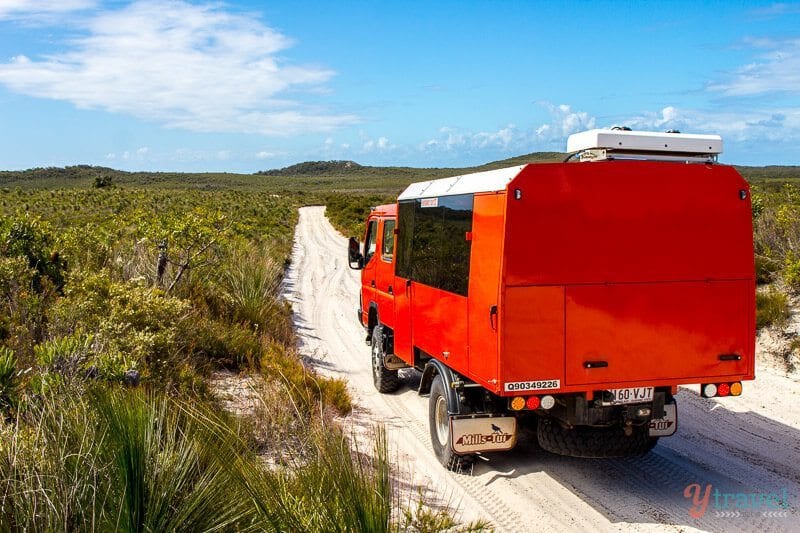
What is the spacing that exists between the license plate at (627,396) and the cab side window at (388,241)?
4184 mm

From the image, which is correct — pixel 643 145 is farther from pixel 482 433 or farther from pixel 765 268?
pixel 765 268

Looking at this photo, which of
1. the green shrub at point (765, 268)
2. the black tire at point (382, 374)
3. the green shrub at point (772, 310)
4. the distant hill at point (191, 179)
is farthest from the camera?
the distant hill at point (191, 179)

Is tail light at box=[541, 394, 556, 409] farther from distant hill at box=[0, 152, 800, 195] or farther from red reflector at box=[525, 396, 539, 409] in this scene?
distant hill at box=[0, 152, 800, 195]

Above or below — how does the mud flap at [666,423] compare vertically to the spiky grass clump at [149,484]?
below

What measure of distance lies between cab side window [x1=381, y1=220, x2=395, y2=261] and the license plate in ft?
13.7

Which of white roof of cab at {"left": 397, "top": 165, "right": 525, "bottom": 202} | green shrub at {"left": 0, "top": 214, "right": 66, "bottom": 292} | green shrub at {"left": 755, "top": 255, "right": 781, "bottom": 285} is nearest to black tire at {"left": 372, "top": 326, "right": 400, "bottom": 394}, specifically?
white roof of cab at {"left": 397, "top": 165, "right": 525, "bottom": 202}

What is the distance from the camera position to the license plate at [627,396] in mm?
6199

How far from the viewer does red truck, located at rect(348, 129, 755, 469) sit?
6.03m

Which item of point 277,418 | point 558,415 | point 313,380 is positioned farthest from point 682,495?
point 313,380

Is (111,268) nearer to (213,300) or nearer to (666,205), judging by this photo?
(213,300)

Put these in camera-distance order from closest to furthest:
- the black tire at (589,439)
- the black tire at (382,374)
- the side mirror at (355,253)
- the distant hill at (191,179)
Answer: the black tire at (589,439), the black tire at (382,374), the side mirror at (355,253), the distant hill at (191,179)

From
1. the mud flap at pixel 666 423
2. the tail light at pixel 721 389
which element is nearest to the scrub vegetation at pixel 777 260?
the mud flap at pixel 666 423

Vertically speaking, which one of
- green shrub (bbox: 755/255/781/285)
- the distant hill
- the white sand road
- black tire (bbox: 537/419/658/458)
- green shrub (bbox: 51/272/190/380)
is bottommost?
the white sand road

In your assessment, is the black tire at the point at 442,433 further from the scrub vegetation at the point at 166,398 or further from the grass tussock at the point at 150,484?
the grass tussock at the point at 150,484
